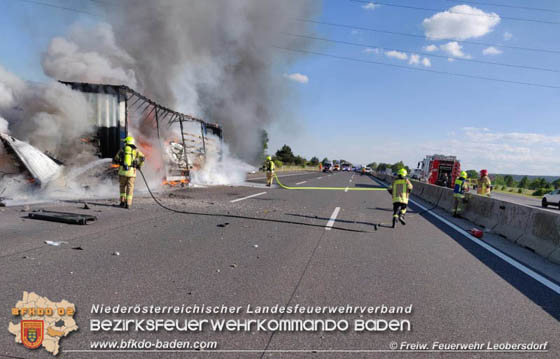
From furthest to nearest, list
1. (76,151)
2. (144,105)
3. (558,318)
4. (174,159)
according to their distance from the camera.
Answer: (174,159)
(144,105)
(76,151)
(558,318)

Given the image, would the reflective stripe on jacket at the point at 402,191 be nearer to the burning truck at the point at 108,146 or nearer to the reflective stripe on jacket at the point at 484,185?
the reflective stripe on jacket at the point at 484,185

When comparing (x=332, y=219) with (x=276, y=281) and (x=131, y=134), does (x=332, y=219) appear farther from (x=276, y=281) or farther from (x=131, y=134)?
(x=131, y=134)

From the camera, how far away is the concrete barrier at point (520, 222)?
6.41m

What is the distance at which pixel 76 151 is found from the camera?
1093 centimetres

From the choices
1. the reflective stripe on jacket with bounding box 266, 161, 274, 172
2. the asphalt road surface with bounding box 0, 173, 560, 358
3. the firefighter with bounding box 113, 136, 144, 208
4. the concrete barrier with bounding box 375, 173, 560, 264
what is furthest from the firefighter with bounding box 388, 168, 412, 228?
the reflective stripe on jacket with bounding box 266, 161, 274, 172

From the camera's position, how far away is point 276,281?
4211 mm

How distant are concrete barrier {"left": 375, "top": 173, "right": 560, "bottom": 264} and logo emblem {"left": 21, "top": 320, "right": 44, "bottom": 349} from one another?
687cm

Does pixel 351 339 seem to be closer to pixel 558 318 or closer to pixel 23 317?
pixel 558 318

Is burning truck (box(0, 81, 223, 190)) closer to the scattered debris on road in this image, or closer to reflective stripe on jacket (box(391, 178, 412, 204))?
the scattered debris on road

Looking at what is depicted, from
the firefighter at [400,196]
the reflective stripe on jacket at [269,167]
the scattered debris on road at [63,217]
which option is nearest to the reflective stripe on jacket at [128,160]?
the scattered debris on road at [63,217]

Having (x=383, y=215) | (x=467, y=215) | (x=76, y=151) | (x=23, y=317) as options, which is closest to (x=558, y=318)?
(x=23, y=317)

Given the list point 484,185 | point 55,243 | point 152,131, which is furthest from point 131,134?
point 484,185

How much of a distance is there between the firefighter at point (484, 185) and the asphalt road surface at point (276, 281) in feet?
18.1

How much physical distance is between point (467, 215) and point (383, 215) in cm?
258
